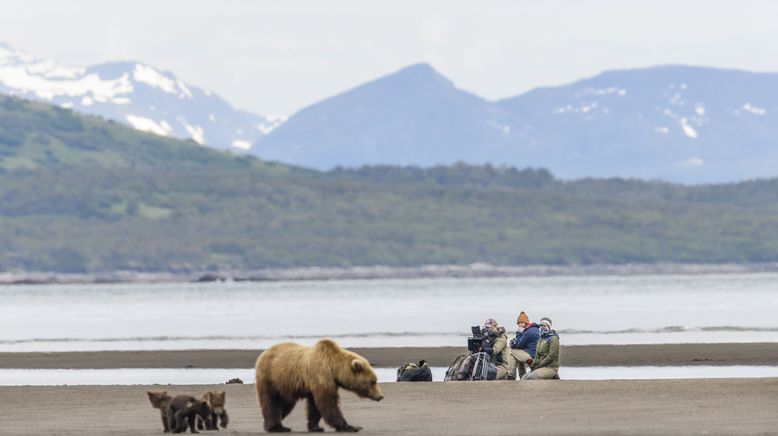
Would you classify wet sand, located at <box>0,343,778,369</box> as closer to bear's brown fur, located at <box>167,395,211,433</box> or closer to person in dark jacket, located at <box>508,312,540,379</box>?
person in dark jacket, located at <box>508,312,540,379</box>

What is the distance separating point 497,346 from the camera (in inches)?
1356

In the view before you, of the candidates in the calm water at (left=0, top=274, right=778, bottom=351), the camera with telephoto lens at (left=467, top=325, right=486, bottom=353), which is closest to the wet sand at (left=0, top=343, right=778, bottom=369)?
the calm water at (left=0, top=274, right=778, bottom=351)

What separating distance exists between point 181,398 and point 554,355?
10971mm

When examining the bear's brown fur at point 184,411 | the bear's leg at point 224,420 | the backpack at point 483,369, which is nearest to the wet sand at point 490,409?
the bear's leg at point 224,420

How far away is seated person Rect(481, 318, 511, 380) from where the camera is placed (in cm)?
3416

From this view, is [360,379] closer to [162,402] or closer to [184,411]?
[184,411]

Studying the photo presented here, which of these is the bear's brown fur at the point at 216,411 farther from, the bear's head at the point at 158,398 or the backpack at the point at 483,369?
the backpack at the point at 483,369

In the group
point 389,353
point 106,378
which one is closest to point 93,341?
point 389,353

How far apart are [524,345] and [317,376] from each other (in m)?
12.2

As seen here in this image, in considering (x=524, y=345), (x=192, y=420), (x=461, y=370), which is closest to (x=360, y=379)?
(x=192, y=420)

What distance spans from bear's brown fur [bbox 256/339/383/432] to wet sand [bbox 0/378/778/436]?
916 millimetres

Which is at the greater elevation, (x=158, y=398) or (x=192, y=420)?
(x=158, y=398)

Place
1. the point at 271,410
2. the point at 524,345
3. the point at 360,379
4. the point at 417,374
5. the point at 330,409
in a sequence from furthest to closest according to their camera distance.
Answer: the point at 524,345
the point at 417,374
the point at 271,410
the point at 330,409
the point at 360,379

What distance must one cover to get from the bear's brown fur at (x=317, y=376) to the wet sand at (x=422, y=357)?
77.7ft
